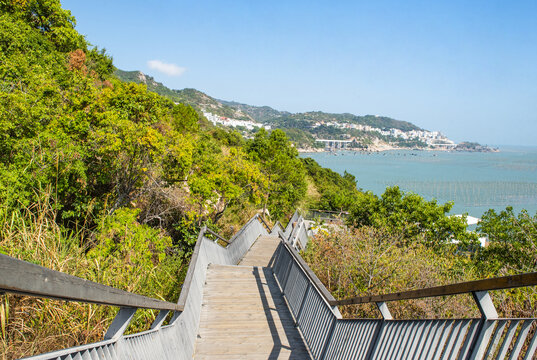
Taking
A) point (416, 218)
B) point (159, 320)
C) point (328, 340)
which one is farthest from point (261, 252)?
point (416, 218)

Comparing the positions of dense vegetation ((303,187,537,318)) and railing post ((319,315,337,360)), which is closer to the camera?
railing post ((319,315,337,360))

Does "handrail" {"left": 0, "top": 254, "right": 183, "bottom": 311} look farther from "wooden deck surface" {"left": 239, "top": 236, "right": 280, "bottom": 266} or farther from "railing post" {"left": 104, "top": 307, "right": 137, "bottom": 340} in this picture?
"wooden deck surface" {"left": 239, "top": 236, "right": 280, "bottom": 266}

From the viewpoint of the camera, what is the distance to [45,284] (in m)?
1.18

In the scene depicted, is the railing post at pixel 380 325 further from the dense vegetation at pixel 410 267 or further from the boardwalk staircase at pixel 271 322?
the dense vegetation at pixel 410 267

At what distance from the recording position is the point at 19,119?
32.9ft

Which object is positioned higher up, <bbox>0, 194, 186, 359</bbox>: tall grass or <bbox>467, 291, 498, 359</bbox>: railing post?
<bbox>467, 291, 498, 359</bbox>: railing post

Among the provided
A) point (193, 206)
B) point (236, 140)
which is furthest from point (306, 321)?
point (236, 140)

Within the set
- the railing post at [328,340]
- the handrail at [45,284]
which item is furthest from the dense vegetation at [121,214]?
the handrail at [45,284]

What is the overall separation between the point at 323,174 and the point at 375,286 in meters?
63.6

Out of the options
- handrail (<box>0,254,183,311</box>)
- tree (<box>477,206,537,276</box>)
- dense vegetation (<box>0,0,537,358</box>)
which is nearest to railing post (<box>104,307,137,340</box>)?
handrail (<box>0,254,183,311</box>)

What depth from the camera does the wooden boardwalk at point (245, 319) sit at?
5.31 m

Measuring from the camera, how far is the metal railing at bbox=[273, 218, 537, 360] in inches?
76.9

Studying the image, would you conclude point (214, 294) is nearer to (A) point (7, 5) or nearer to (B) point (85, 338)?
(B) point (85, 338)

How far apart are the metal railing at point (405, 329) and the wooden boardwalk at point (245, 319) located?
0.95ft
